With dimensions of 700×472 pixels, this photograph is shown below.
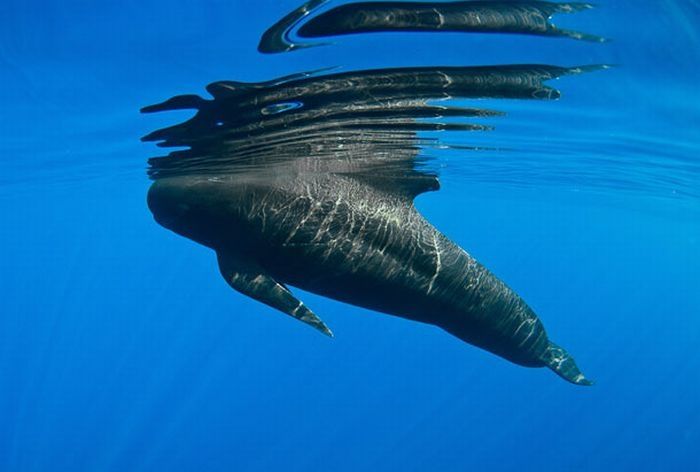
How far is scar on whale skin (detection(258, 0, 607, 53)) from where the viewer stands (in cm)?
653

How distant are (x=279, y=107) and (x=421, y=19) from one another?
12.4 feet

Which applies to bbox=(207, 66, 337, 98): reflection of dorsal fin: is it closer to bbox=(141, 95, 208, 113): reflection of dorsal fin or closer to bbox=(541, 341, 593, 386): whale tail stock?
bbox=(141, 95, 208, 113): reflection of dorsal fin

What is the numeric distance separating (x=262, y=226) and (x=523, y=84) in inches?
197

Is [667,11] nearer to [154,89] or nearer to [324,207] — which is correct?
[324,207]

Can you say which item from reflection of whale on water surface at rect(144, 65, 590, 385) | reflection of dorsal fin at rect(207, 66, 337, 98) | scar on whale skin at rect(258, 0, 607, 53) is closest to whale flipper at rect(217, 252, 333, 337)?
reflection of whale on water surface at rect(144, 65, 590, 385)

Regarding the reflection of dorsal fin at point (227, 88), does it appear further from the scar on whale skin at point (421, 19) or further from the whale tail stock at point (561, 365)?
the whale tail stock at point (561, 365)

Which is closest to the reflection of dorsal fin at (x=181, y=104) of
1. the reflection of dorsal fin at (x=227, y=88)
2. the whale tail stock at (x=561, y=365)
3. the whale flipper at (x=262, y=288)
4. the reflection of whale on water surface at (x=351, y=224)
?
the reflection of whale on water surface at (x=351, y=224)

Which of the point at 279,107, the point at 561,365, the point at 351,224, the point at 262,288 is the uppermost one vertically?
the point at 279,107

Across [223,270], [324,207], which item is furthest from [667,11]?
[223,270]

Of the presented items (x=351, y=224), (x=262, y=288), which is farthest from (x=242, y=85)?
(x=262, y=288)

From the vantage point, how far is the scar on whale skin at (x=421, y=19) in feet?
21.4

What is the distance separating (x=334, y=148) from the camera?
13.0 meters

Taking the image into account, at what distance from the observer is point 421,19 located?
6.92m

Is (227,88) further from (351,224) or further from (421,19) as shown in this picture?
(421,19)
